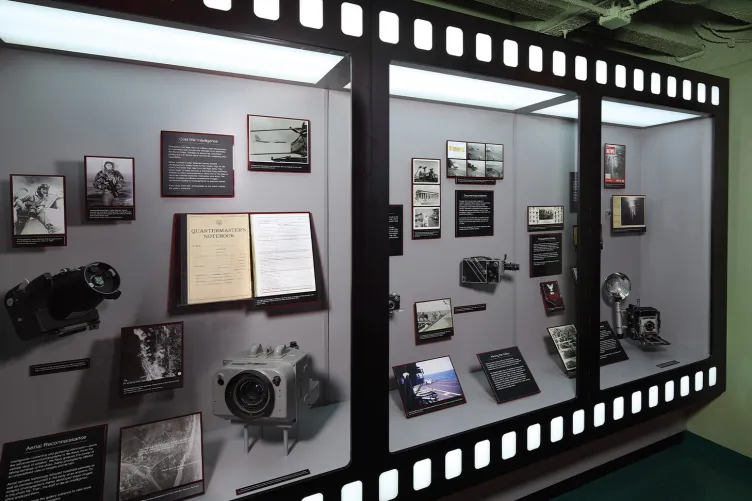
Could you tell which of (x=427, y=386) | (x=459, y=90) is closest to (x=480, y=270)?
(x=427, y=386)

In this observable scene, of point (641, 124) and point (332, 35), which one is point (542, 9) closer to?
point (641, 124)

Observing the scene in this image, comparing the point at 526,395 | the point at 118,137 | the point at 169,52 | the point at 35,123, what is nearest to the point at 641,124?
the point at 526,395

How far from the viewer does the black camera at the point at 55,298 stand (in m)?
1.46

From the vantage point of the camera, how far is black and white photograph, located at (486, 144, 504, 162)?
259cm

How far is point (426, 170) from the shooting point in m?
2.38

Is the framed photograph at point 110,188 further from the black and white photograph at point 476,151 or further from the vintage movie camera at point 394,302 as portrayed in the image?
the black and white photograph at point 476,151

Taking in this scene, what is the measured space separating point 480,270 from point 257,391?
4.63 feet

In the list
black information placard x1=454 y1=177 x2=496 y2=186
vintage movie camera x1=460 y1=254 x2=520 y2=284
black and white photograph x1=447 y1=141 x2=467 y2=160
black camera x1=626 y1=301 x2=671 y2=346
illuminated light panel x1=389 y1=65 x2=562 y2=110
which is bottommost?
black camera x1=626 y1=301 x2=671 y2=346

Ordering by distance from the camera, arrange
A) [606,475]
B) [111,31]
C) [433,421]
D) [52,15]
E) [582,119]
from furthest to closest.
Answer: [606,475] < [582,119] < [433,421] < [111,31] < [52,15]

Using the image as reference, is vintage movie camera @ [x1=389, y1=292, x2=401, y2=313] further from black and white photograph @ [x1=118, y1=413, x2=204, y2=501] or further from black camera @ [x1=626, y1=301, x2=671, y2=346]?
black camera @ [x1=626, y1=301, x2=671, y2=346]

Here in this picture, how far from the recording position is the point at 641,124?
3.14 meters

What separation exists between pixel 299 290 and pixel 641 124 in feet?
8.87

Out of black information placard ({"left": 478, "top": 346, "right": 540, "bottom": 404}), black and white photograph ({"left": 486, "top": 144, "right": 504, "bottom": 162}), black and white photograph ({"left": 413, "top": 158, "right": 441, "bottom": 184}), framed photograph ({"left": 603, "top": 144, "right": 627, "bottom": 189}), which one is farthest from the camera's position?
framed photograph ({"left": 603, "top": 144, "right": 627, "bottom": 189})

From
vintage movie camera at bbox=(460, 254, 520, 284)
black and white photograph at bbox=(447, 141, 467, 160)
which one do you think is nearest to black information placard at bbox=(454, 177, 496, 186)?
black and white photograph at bbox=(447, 141, 467, 160)
